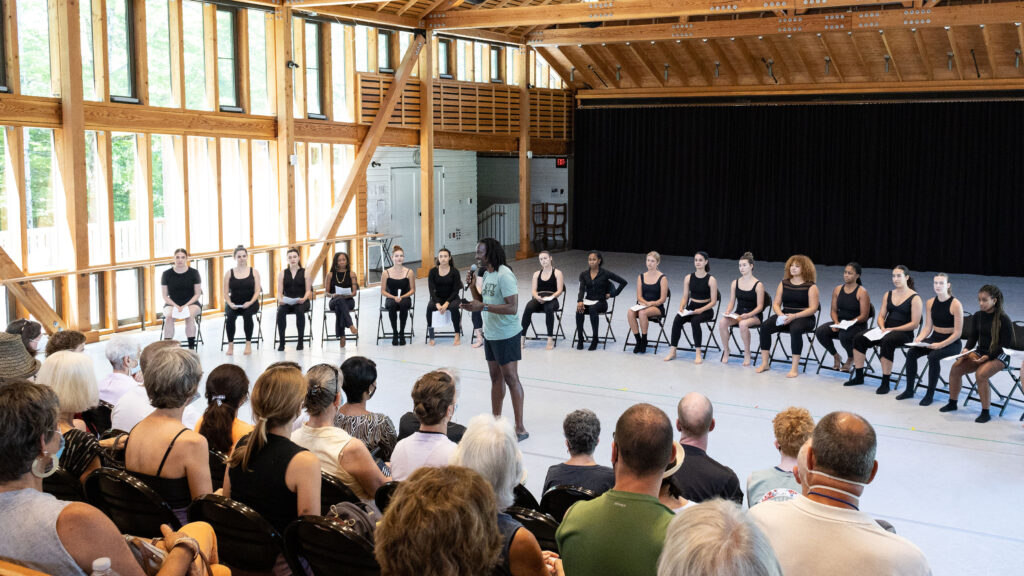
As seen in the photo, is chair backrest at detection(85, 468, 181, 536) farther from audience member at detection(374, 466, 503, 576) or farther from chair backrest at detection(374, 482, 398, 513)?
audience member at detection(374, 466, 503, 576)

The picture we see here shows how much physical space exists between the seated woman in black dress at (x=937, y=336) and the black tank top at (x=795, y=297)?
1170 mm

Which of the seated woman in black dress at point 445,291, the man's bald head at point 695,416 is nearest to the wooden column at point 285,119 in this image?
the seated woman in black dress at point 445,291

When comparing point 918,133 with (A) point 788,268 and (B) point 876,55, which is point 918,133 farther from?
(A) point 788,268

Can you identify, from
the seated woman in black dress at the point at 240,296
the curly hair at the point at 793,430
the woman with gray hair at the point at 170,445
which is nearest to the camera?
the woman with gray hair at the point at 170,445

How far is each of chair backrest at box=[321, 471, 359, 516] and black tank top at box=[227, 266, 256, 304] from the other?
6.66 m

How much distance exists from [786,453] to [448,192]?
14.9 meters

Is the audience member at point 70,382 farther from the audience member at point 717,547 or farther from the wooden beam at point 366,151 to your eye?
the wooden beam at point 366,151

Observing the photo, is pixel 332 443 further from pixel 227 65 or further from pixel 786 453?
pixel 227 65

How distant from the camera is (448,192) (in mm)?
18141

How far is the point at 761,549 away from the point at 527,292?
38.0 ft

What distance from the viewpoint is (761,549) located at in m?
1.58

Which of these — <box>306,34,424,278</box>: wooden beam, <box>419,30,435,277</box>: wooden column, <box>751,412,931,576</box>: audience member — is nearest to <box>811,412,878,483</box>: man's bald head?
<box>751,412,931,576</box>: audience member

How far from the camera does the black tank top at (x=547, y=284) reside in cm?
996

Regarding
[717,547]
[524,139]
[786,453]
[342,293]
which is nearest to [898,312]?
[786,453]
